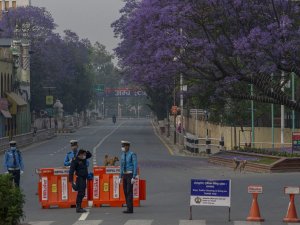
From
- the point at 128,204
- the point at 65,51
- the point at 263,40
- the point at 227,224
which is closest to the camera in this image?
the point at 227,224

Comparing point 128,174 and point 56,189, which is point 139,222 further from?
point 56,189

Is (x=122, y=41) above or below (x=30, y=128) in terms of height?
above

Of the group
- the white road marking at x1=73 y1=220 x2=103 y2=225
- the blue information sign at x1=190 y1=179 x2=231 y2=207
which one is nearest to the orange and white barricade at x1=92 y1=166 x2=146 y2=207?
the white road marking at x1=73 y1=220 x2=103 y2=225

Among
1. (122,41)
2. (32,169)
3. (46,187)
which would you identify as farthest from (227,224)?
(122,41)

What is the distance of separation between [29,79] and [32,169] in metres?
56.2

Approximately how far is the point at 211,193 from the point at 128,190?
2476 millimetres

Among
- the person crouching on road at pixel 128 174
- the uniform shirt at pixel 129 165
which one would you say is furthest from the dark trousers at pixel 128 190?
the uniform shirt at pixel 129 165

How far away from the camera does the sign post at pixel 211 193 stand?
57.6ft

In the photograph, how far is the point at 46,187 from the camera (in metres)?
21.2

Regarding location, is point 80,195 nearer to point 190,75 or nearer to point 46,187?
point 46,187

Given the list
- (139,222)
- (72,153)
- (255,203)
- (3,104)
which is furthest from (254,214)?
(3,104)

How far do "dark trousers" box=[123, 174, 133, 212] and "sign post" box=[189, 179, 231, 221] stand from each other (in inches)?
80.0

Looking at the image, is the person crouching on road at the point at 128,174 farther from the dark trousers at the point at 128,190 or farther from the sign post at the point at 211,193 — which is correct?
the sign post at the point at 211,193

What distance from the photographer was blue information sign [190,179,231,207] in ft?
57.7
